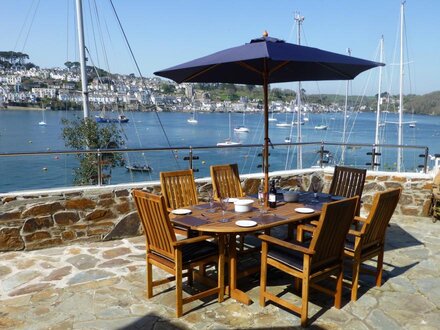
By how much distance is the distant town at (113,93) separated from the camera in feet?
33.3

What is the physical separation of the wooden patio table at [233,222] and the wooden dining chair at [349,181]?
4.03 feet

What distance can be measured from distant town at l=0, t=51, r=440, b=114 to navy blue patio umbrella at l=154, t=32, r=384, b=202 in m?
1.59

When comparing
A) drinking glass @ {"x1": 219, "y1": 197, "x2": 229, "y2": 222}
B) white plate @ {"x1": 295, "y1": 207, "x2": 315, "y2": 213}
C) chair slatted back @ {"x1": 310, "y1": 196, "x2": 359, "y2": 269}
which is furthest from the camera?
white plate @ {"x1": 295, "y1": 207, "x2": 315, "y2": 213}

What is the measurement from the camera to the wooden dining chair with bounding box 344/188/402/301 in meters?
2.97

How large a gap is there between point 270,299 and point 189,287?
815mm

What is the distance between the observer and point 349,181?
4.61m

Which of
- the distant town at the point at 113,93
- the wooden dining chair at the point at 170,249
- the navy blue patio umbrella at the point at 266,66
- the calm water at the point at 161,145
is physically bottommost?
the calm water at the point at 161,145

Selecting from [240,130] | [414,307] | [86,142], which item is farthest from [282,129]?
[414,307]

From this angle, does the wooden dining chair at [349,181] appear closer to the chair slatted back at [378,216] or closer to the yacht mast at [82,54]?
the chair slatted back at [378,216]

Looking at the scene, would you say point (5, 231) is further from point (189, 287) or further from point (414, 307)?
point (414, 307)

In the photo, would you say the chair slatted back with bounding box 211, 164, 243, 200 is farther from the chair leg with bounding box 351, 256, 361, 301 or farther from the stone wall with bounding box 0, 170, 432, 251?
the chair leg with bounding box 351, 256, 361, 301

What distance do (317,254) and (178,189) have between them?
6.19 ft

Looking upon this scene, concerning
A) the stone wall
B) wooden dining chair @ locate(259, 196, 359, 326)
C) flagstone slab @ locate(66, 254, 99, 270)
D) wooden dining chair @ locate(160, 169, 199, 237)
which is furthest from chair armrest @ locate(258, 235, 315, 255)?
the stone wall

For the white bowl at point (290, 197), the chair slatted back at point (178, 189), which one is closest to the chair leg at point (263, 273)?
the white bowl at point (290, 197)
